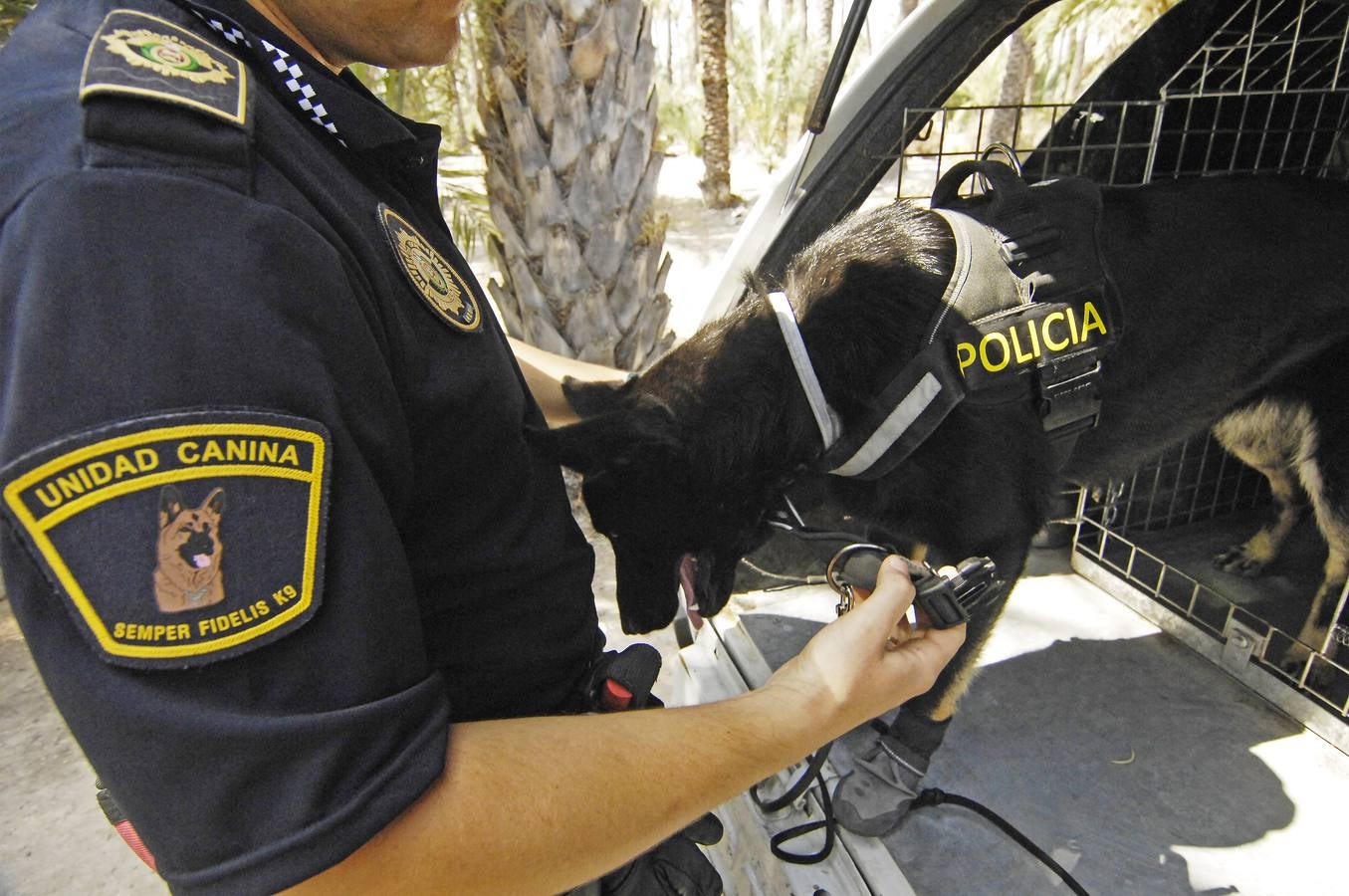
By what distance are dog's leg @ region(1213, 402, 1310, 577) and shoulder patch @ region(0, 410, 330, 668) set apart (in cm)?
259

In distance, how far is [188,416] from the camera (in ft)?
1.83

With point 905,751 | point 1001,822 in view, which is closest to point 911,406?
point 905,751

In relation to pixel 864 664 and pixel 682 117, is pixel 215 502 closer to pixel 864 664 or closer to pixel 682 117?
pixel 864 664

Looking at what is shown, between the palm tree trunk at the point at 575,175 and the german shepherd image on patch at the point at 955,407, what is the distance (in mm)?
2224

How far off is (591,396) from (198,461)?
1176mm

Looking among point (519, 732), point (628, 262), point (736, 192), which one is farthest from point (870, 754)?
point (736, 192)

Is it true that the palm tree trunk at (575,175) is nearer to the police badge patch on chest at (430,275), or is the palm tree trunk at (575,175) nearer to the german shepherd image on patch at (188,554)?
the police badge patch on chest at (430,275)

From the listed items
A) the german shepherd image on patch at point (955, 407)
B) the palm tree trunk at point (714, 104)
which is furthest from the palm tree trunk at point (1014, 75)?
the german shepherd image on patch at point (955, 407)

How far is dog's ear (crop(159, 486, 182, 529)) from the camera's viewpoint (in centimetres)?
56

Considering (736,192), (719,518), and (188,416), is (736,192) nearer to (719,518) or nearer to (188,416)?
(719,518)

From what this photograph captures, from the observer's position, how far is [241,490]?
589mm

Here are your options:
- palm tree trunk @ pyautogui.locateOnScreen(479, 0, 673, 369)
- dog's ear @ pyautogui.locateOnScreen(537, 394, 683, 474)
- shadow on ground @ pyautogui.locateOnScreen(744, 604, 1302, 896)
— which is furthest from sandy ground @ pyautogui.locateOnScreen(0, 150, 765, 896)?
A: shadow on ground @ pyautogui.locateOnScreen(744, 604, 1302, 896)

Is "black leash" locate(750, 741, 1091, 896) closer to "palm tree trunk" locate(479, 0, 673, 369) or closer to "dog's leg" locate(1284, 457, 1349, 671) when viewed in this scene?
"dog's leg" locate(1284, 457, 1349, 671)

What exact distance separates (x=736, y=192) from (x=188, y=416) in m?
14.2
